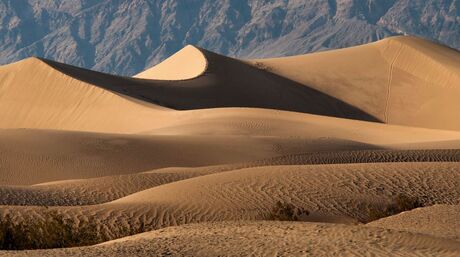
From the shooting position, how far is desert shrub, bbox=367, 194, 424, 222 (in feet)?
59.2

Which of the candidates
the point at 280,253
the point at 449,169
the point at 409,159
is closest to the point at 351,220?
the point at 449,169

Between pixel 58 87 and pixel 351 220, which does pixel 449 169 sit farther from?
pixel 58 87

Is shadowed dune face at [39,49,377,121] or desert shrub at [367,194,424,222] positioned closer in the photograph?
desert shrub at [367,194,424,222]

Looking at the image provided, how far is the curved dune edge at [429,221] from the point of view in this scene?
14.5 meters

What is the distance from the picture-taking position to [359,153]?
2862cm

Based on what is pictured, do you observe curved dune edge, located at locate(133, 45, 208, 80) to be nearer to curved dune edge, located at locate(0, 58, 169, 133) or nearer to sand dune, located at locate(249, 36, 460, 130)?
sand dune, located at locate(249, 36, 460, 130)

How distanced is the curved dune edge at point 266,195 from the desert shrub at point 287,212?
0.19 metres

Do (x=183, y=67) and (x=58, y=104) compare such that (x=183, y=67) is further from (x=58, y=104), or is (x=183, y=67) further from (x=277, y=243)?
(x=277, y=243)

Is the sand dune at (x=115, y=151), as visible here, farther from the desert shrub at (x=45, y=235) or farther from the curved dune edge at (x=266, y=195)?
the desert shrub at (x=45, y=235)

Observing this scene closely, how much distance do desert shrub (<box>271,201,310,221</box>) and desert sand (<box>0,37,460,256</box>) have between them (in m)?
0.21

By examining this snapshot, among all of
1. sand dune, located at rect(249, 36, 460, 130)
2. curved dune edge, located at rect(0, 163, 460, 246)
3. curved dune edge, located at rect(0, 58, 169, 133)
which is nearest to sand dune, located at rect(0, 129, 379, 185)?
curved dune edge, located at rect(0, 163, 460, 246)

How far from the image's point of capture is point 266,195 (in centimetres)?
1948

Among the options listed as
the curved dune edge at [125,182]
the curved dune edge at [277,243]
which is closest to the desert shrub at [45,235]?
the curved dune edge at [277,243]

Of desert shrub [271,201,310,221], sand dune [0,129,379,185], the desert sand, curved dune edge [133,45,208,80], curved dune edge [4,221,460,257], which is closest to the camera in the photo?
curved dune edge [4,221,460,257]
